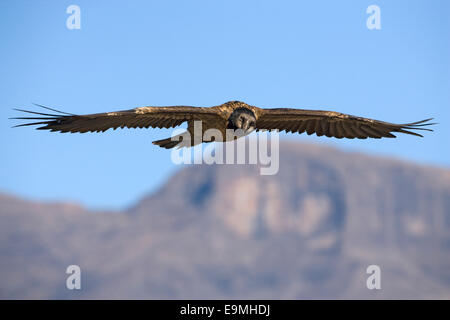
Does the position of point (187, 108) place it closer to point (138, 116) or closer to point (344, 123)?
point (138, 116)

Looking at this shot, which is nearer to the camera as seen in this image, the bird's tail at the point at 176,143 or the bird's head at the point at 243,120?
the bird's head at the point at 243,120

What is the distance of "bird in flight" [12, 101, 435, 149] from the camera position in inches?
682

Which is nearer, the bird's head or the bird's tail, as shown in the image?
the bird's head

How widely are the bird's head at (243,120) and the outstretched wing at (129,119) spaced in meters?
0.40

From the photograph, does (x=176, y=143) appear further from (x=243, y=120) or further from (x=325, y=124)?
(x=325, y=124)

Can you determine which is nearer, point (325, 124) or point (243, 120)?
point (243, 120)

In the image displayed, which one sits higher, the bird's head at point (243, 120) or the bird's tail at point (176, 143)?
the bird's head at point (243, 120)

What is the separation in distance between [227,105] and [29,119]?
424cm

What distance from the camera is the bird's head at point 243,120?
18.1 meters

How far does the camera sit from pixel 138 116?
17672mm

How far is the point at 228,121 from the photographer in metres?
18.5

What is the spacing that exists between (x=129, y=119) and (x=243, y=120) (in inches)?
89.3
